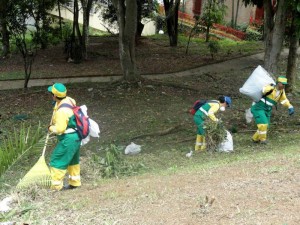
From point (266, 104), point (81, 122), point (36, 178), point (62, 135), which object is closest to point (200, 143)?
point (266, 104)

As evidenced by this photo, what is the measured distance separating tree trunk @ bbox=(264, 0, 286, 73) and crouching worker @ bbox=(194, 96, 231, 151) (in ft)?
11.1

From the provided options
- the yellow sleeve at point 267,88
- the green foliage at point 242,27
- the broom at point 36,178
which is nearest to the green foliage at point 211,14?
the green foliage at point 242,27

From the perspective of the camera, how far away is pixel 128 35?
43.9 ft

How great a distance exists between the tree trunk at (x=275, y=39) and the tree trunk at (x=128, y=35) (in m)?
3.73

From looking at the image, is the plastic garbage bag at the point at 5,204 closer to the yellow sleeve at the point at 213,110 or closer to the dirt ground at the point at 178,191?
the dirt ground at the point at 178,191

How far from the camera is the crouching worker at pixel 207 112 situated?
859 centimetres

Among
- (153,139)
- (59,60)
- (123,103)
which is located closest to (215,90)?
(123,103)

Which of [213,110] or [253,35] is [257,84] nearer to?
[213,110]

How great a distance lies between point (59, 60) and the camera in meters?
20.2

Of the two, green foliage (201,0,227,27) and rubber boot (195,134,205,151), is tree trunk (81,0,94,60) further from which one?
rubber boot (195,134,205,151)

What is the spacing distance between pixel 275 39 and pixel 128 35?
13.8 ft

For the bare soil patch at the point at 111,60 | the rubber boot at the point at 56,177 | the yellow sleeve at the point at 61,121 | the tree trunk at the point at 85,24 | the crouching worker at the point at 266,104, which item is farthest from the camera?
the tree trunk at the point at 85,24

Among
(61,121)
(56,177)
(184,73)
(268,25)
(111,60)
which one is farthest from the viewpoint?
(111,60)

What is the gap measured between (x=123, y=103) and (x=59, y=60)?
324 inches
